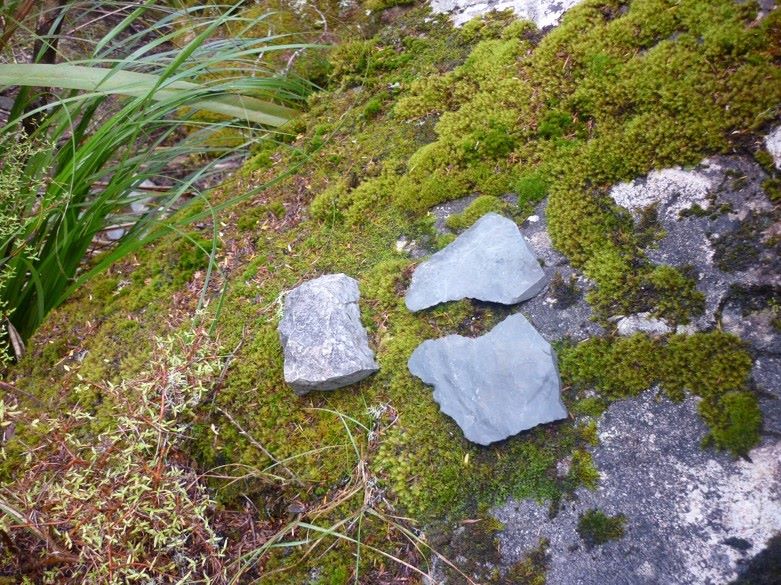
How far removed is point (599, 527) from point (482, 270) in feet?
3.02

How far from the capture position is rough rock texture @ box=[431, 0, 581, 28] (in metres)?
2.51

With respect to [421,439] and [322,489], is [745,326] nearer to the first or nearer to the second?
[421,439]

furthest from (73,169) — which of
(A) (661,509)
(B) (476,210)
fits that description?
(A) (661,509)

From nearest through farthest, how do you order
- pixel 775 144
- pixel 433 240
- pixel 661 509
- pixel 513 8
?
pixel 661 509
pixel 775 144
pixel 433 240
pixel 513 8

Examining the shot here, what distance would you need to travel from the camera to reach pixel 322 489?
6.41 ft

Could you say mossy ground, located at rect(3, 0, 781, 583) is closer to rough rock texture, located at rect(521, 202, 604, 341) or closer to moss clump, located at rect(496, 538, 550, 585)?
rough rock texture, located at rect(521, 202, 604, 341)

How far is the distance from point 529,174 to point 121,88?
186 centimetres

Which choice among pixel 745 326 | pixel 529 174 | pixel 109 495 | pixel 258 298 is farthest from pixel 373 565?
pixel 529 174

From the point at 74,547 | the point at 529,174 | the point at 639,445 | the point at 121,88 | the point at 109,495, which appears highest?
the point at 121,88

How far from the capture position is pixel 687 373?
5.51ft

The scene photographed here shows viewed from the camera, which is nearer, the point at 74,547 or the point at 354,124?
the point at 74,547

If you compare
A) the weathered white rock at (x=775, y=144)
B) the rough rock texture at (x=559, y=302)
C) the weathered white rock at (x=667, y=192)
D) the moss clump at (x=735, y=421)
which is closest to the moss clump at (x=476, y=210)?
the rough rock texture at (x=559, y=302)

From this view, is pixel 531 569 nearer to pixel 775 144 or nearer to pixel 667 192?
pixel 667 192

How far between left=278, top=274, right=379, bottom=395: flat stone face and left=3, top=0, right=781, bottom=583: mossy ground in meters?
Result: 0.07
